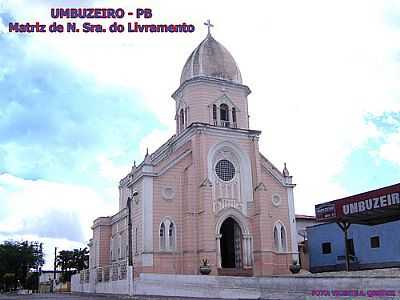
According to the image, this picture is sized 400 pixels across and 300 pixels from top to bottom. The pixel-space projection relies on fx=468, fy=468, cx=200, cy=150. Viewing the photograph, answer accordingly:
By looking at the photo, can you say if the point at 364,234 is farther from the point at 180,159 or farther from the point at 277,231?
the point at 180,159

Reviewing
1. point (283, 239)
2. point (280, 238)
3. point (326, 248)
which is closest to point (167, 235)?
point (280, 238)

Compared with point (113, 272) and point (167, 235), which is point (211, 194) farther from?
point (113, 272)

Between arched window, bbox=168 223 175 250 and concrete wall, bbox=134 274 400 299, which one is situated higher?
arched window, bbox=168 223 175 250

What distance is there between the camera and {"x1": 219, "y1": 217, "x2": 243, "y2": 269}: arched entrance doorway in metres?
34.2

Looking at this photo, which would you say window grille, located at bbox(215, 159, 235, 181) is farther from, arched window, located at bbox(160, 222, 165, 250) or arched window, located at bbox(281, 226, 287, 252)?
arched window, located at bbox(160, 222, 165, 250)

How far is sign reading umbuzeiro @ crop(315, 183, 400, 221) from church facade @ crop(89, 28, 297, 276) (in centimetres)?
710

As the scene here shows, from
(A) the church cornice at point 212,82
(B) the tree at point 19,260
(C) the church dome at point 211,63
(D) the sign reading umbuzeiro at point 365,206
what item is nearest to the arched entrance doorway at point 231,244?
(D) the sign reading umbuzeiro at point 365,206

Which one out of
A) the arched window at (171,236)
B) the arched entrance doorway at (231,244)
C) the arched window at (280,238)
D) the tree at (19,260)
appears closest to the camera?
the arched window at (171,236)

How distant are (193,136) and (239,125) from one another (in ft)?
14.8

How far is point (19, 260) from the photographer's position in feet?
233

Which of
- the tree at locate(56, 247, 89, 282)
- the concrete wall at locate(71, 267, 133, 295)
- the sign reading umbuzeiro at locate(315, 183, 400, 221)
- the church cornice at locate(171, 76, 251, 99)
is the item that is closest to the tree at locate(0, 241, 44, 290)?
the tree at locate(56, 247, 89, 282)

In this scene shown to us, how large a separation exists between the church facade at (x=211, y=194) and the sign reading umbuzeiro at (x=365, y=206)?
710cm

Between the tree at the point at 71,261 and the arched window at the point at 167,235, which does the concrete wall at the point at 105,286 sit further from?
the tree at the point at 71,261

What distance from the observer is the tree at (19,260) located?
7019 cm
